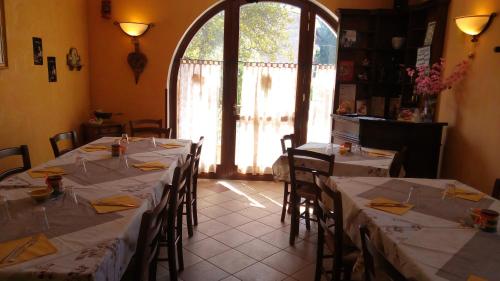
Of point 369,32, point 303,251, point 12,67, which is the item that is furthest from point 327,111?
point 12,67

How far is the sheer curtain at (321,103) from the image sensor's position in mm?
5199

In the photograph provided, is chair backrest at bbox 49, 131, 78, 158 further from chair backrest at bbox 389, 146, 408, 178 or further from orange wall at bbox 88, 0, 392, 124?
chair backrest at bbox 389, 146, 408, 178

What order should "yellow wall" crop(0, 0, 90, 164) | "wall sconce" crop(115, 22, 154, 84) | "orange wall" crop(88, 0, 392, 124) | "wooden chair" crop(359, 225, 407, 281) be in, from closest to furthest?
"wooden chair" crop(359, 225, 407, 281)
"yellow wall" crop(0, 0, 90, 164)
"wall sconce" crop(115, 22, 154, 84)
"orange wall" crop(88, 0, 392, 124)

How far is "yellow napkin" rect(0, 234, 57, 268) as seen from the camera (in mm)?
1371

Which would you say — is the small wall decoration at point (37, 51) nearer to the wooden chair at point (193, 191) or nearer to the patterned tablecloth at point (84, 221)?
the patterned tablecloth at point (84, 221)

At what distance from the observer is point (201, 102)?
17.2 ft

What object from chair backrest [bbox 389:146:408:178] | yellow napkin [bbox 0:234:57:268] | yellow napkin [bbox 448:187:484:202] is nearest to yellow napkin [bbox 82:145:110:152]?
yellow napkin [bbox 0:234:57:268]

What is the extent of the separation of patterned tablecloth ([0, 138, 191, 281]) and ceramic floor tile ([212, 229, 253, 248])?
931 mm

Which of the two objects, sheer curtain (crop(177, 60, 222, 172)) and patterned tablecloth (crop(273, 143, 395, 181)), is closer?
patterned tablecloth (crop(273, 143, 395, 181))

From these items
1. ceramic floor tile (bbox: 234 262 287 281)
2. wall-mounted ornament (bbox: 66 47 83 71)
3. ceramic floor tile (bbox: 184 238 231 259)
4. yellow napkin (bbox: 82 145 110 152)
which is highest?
wall-mounted ornament (bbox: 66 47 83 71)

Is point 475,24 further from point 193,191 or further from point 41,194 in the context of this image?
point 41,194

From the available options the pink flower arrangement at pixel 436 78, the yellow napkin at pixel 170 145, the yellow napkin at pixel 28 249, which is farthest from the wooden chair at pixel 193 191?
the pink flower arrangement at pixel 436 78

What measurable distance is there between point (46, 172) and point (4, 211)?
707mm

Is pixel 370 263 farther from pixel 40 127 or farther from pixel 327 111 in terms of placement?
pixel 327 111
